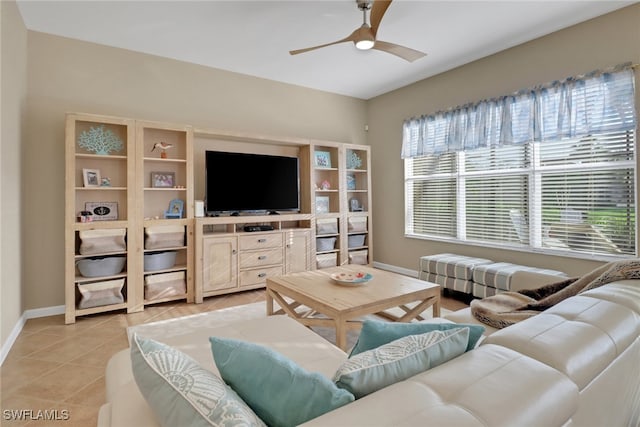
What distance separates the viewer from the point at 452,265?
3.76 m

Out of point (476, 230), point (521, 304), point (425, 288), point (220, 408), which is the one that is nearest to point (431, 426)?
point (220, 408)

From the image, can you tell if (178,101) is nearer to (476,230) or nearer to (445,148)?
(445,148)

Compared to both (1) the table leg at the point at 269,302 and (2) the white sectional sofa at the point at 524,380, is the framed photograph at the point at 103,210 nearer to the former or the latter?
(1) the table leg at the point at 269,302

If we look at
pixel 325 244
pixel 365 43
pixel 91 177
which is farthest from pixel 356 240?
pixel 91 177

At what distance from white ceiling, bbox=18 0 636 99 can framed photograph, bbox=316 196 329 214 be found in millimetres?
1844

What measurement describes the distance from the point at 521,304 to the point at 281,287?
5.58ft

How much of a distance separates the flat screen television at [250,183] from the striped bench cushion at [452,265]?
192 centimetres

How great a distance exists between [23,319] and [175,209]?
66.8 inches

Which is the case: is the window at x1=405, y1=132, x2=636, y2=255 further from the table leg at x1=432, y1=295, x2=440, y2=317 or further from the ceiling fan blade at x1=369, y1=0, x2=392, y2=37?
the ceiling fan blade at x1=369, y1=0, x2=392, y2=37

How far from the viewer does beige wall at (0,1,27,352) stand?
2.46 metres

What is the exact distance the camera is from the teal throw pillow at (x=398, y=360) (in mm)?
802

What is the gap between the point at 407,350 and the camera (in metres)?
0.90

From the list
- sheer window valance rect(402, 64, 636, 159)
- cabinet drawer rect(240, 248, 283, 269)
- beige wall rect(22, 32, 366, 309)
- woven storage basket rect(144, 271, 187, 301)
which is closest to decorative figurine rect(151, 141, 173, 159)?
beige wall rect(22, 32, 366, 309)

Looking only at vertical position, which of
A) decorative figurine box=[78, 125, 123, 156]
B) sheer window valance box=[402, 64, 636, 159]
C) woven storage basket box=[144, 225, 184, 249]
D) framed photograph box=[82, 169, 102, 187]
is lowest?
woven storage basket box=[144, 225, 184, 249]
